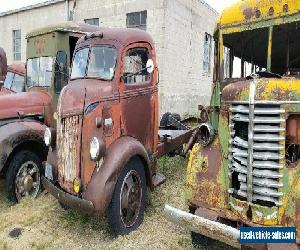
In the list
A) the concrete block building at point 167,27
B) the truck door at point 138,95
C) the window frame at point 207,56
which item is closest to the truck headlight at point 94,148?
the truck door at point 138,95

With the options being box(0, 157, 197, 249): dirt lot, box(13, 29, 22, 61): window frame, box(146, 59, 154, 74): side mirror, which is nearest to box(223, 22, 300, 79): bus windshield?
box(146, 59, 154, 74): side mirror

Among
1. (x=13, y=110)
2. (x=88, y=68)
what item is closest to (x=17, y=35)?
(x=13, y=110)

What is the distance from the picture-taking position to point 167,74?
41.5ft

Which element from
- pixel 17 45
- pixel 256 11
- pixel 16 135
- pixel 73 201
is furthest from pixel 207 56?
pixel 73 201

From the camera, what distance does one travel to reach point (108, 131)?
16.0 ft

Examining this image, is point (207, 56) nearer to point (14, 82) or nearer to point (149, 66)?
point (14, 82)

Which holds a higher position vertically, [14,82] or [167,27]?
[167,27]

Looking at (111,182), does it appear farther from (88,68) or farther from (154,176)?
(88,68)

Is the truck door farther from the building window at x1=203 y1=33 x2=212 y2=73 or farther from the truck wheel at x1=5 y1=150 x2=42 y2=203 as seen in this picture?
the building window at x1=203 y1=33 x2=212 y2=73

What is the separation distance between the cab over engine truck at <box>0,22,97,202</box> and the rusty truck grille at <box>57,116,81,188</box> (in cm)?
140

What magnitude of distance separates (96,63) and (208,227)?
3.01 m

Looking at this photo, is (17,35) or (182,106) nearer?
(182,106)

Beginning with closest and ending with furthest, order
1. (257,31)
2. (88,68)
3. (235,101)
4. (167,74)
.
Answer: (235,101)
(257,31)
(88,68)
(167,74)

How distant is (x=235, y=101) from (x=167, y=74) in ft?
29.9
